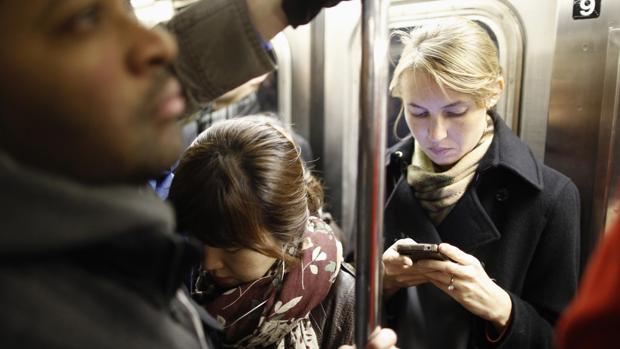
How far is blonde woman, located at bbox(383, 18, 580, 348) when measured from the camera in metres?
1.29

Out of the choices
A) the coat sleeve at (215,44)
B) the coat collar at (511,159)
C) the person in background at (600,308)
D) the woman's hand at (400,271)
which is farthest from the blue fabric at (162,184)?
the person in background at (600,308)

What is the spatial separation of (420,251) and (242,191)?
18.9 inches

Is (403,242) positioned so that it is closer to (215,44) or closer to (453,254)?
(453,254)

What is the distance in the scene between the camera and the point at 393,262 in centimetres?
129

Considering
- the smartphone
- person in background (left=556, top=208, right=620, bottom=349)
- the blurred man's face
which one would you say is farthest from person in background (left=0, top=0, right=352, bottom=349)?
the smartphone

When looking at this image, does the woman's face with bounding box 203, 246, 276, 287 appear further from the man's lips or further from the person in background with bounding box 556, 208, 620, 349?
the person in background with bounding box 556, 208, 620, 349

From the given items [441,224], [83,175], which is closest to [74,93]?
[83,175]

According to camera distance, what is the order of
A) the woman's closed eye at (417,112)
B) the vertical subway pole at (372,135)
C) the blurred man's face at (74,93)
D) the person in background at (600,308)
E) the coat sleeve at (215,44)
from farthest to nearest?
the woman's closed eye at (417,112)
the coat sleeve at (215,44)
the vertical subway pole at (372,135)
the blurred man's face at (74,93)
the person in background at (600,308)

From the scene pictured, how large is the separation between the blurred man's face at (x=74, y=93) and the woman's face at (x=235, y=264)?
649mm

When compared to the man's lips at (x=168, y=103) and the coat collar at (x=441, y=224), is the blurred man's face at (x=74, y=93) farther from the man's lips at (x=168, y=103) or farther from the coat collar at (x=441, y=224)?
the coat collar at (x=441, y=224)

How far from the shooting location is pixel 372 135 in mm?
747

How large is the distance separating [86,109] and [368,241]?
18.3 inches

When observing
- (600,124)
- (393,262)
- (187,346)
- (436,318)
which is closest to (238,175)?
(393,262)

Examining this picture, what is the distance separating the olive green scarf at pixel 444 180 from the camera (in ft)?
4.51
